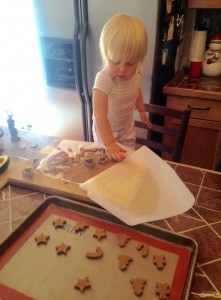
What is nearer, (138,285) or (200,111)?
(138,285)

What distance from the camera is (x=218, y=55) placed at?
1.76 meters

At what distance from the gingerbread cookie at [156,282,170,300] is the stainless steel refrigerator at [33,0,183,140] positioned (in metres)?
1.18

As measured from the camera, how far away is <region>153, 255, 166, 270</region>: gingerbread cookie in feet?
1.81

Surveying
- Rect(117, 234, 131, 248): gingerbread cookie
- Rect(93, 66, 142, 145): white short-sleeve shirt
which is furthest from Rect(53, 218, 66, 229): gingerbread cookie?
Rect(93, 66, 142, 145): white short-sleeve shirt

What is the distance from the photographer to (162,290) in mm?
508

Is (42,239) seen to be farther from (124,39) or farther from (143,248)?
(124,39)

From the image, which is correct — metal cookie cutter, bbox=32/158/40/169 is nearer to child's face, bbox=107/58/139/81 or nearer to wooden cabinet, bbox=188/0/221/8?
child's face, bbox=107/58/139/81

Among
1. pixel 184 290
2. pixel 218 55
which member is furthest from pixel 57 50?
pixel 184 290

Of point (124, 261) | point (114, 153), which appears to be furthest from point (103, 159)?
point (124, 261)

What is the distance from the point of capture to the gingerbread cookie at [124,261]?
55cm

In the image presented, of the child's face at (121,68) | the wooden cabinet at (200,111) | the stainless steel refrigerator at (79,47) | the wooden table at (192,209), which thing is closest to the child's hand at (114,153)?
the wooden table at (192,209)

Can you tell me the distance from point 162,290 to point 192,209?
266 mm

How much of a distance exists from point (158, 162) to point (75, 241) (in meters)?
0.40

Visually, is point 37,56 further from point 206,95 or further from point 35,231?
point 35,231
